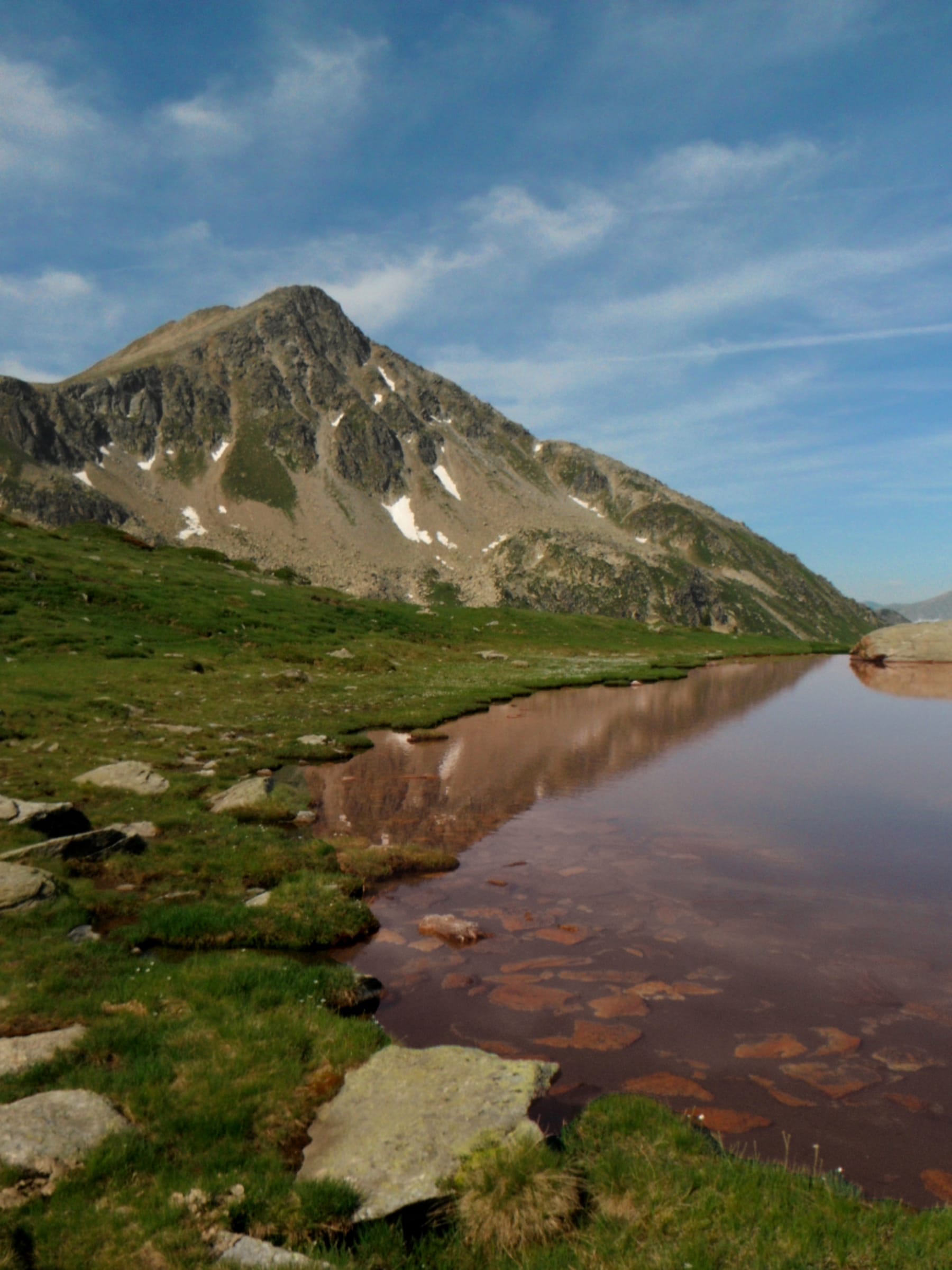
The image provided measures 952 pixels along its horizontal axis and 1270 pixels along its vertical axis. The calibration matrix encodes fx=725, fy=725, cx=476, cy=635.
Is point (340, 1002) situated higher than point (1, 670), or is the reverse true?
point (1, 670)

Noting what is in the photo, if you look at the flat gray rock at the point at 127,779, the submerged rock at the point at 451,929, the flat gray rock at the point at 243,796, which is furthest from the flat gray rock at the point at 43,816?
the submerged rock at the point at 451,929

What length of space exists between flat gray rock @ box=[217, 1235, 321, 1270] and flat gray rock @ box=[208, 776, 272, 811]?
14470 mm

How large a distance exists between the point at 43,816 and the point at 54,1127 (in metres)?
10.8

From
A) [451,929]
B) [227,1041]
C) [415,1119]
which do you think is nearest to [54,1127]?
[227,1041]

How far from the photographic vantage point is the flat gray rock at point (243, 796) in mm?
20172

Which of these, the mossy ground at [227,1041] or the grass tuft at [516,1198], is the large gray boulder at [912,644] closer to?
the mossy ground at [227,1041]

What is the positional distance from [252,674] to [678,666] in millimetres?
49268

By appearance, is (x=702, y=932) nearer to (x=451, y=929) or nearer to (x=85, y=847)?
(x=451, y=929)

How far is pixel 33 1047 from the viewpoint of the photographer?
8891 mm

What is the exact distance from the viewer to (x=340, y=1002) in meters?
10.9

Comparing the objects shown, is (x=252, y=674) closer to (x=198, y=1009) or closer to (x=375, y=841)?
(x=375, y=841)

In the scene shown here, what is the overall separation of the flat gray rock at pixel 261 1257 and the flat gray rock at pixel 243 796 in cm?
1447

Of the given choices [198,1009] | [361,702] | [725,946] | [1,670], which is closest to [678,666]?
[361,702]

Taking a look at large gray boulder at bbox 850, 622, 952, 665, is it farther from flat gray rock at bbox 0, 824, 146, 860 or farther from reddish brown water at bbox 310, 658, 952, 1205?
flat gray rock at bbox 0, 824, 146, 860
